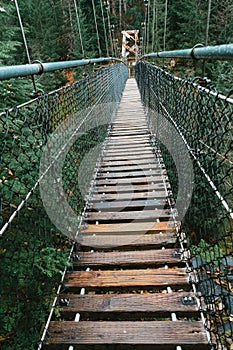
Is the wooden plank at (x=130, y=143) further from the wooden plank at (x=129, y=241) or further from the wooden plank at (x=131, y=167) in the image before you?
the wooden plank at (x=129, y=241)

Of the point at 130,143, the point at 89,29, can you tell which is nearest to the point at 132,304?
the point at 130,143

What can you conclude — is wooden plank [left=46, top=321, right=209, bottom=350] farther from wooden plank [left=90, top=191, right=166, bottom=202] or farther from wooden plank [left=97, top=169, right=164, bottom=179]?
wooden plank [left=97, top=169, right=164, bottom=179]

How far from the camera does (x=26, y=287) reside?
157 cm

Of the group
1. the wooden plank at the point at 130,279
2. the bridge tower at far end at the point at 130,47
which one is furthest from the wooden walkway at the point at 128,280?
the bridge tower at far end at the point at 130,47

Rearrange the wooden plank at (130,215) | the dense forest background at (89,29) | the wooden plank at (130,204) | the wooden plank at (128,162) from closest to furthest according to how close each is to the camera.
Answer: the wooden plank at (130,215), the wooden plank at (130,204), the wooden plank at (128,162), the dense forest background at (89,29)

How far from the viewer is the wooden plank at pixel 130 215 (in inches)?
79.4

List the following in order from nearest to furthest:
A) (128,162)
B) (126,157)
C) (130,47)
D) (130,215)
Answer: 1. (130,215)
2. (128,162)
3. (126,157)
4. (130,47)

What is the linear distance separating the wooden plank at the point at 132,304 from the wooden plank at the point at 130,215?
0.67 metres

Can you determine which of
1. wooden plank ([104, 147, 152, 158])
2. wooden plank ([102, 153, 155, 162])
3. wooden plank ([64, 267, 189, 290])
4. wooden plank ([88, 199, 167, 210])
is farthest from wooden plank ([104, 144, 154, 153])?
wooden plank ([64, 267, 189, 290])

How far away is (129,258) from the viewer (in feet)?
5.50

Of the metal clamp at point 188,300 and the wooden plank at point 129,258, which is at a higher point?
the metal clamp at point 188,300

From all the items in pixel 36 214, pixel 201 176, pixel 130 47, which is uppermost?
pixel 201 176

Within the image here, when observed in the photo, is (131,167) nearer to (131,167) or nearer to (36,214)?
(131,167)

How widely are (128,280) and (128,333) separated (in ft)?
1.02
